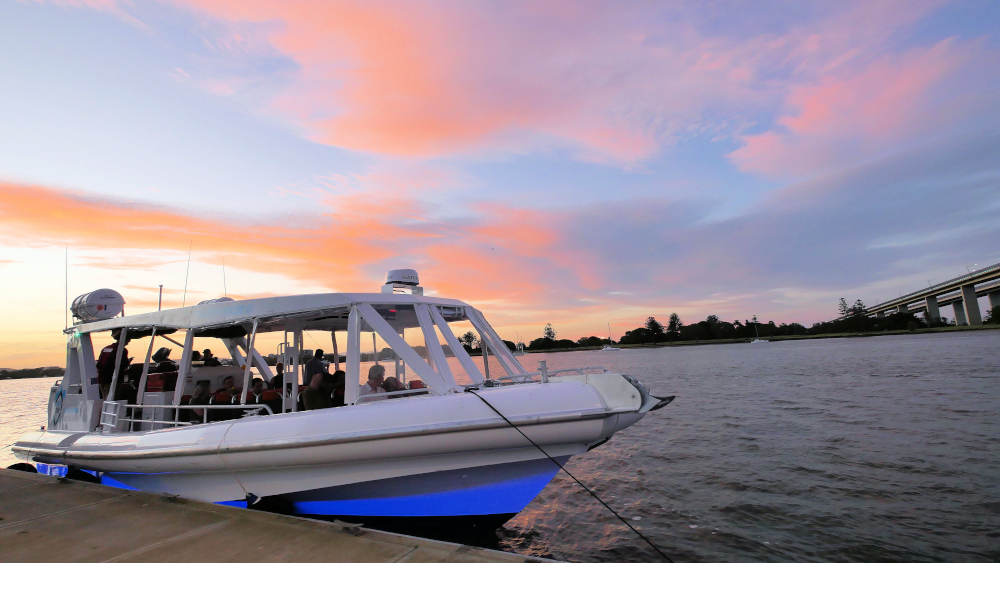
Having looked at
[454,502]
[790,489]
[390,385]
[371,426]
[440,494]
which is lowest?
[790,489]

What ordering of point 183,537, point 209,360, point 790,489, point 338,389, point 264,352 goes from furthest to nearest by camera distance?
point 209,360
point 790,489
point 264,352
point 338,389
point 183,537

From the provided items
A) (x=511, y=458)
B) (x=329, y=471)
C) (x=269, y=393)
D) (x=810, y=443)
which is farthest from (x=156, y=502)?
(x=810, y=443)

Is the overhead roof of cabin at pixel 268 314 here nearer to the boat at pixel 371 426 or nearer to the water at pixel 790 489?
the boat at pixel 371 426

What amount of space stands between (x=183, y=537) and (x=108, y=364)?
567 cm

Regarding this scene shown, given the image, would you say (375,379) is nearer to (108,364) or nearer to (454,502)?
(454,502)

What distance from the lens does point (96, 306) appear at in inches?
381

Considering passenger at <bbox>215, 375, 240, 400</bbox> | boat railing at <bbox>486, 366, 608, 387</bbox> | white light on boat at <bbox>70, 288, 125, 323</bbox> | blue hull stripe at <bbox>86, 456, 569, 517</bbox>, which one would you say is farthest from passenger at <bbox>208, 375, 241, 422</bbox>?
white light on boat at <bbox>70, 288, 125, 323</bbox>

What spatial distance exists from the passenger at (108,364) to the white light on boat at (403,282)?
5.20m

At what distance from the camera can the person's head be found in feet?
23.4

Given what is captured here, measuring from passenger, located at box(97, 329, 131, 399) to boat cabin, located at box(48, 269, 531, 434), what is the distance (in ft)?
0.07

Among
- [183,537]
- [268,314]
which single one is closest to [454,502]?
[183,537]
